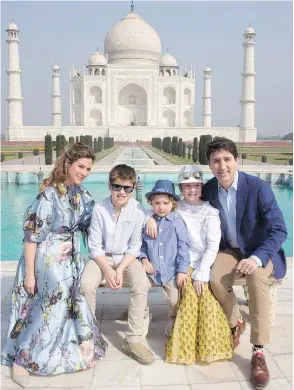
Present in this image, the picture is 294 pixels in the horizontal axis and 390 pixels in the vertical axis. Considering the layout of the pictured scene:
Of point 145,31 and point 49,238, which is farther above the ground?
point 145,31

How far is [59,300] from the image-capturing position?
209 cm

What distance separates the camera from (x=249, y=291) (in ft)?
6.97

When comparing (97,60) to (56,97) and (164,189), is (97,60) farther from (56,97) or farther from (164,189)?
(164,189)

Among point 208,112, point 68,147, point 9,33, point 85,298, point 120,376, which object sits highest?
point 9,33

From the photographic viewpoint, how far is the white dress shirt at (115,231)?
224 centimetres

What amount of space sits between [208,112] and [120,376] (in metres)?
35.1

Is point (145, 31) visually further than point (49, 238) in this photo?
Result: Yes

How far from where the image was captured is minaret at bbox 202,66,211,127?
3572cm

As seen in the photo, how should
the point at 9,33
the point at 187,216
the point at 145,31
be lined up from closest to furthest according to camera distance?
the point at 187,216 → the point at 9,33 → the point at 145,31

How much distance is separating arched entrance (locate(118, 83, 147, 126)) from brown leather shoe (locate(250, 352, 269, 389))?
111ft

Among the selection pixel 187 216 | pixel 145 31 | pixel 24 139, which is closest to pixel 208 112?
pixel 145 31

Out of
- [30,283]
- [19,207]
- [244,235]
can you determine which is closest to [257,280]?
[244,235]

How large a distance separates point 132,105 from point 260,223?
34231mm

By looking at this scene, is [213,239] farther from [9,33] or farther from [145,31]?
[145,31]
